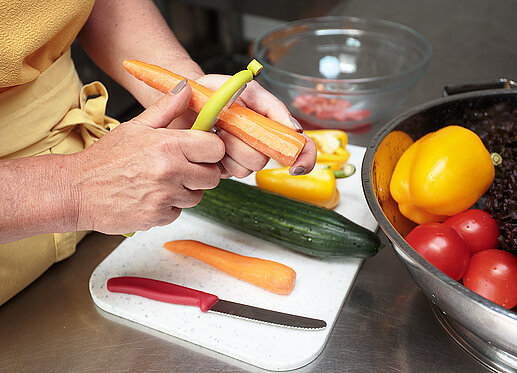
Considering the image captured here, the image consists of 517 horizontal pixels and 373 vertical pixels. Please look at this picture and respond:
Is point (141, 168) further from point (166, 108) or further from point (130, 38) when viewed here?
point (130, 38)

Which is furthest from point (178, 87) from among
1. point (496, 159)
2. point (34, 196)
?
point (496, 159)

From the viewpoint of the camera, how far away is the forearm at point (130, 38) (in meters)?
1.02

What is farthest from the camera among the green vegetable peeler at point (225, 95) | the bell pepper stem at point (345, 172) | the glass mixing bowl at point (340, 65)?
the glass mixing bowl at point (340, 65)

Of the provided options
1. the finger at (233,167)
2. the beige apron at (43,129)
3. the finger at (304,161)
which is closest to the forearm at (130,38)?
the beige apron at (43,129)

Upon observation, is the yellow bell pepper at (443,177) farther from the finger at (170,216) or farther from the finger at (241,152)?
the finger at (170,216)

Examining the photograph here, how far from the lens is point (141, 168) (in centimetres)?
72

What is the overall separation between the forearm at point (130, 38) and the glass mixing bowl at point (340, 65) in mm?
416

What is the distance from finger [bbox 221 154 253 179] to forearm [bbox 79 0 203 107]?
253 millimetres

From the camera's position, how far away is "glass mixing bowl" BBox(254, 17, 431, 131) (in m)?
1.36

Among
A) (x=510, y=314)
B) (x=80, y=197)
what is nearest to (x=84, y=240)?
(x=80, y=197)

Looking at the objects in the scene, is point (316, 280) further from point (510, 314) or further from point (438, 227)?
point (510, 314)

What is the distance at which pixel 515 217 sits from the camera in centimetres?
83

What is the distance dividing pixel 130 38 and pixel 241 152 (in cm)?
43

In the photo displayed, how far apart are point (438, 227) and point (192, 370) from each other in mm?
471
